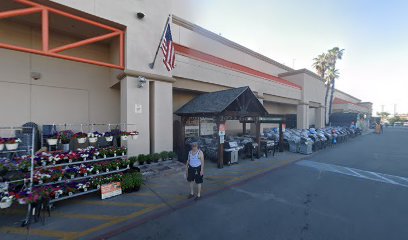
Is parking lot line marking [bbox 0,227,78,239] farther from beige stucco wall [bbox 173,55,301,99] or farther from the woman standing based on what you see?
beige stucco wall [bbox 173,55,301,99]

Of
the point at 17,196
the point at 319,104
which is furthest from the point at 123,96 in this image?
the point at 319,104

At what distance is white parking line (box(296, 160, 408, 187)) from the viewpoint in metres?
7.74

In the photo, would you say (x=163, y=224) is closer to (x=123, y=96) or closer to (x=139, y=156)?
(x=139, y=156)

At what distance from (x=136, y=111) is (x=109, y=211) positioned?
186 inches

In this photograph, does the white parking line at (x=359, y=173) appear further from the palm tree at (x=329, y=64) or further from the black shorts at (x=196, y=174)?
the palm tree at (x=329, y=64)

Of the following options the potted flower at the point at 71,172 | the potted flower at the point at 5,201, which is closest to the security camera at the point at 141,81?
the potted flower at the point at 71,172

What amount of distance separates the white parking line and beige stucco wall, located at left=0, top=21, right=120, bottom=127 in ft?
41.5

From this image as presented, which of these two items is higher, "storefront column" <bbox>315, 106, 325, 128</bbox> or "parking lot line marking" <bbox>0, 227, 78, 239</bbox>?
"storefront column" <bbox>315, 106, 325, 128</bbox>

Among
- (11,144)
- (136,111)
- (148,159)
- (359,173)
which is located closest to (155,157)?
(148,159)

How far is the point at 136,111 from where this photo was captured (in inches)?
339

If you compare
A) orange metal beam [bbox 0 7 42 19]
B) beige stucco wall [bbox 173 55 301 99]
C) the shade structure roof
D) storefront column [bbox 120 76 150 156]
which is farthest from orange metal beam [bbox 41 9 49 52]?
the shade structure roof

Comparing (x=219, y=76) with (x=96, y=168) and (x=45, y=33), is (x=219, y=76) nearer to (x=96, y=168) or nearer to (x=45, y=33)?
(x=45, y=33)

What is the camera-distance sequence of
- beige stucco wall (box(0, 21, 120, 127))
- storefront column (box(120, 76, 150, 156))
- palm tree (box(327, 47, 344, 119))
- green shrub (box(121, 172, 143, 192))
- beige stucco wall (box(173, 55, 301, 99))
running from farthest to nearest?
palm tree (box(327, 47, 344, 119)), beige stucco wall (box(173, 55, 301, 99)), storefront column (box(120, 76, 150, 156)), beige stucco wall (box(0, 21, 120, 127)), green shrub (box(121, 172, 143, 192))

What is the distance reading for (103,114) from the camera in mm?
10891
